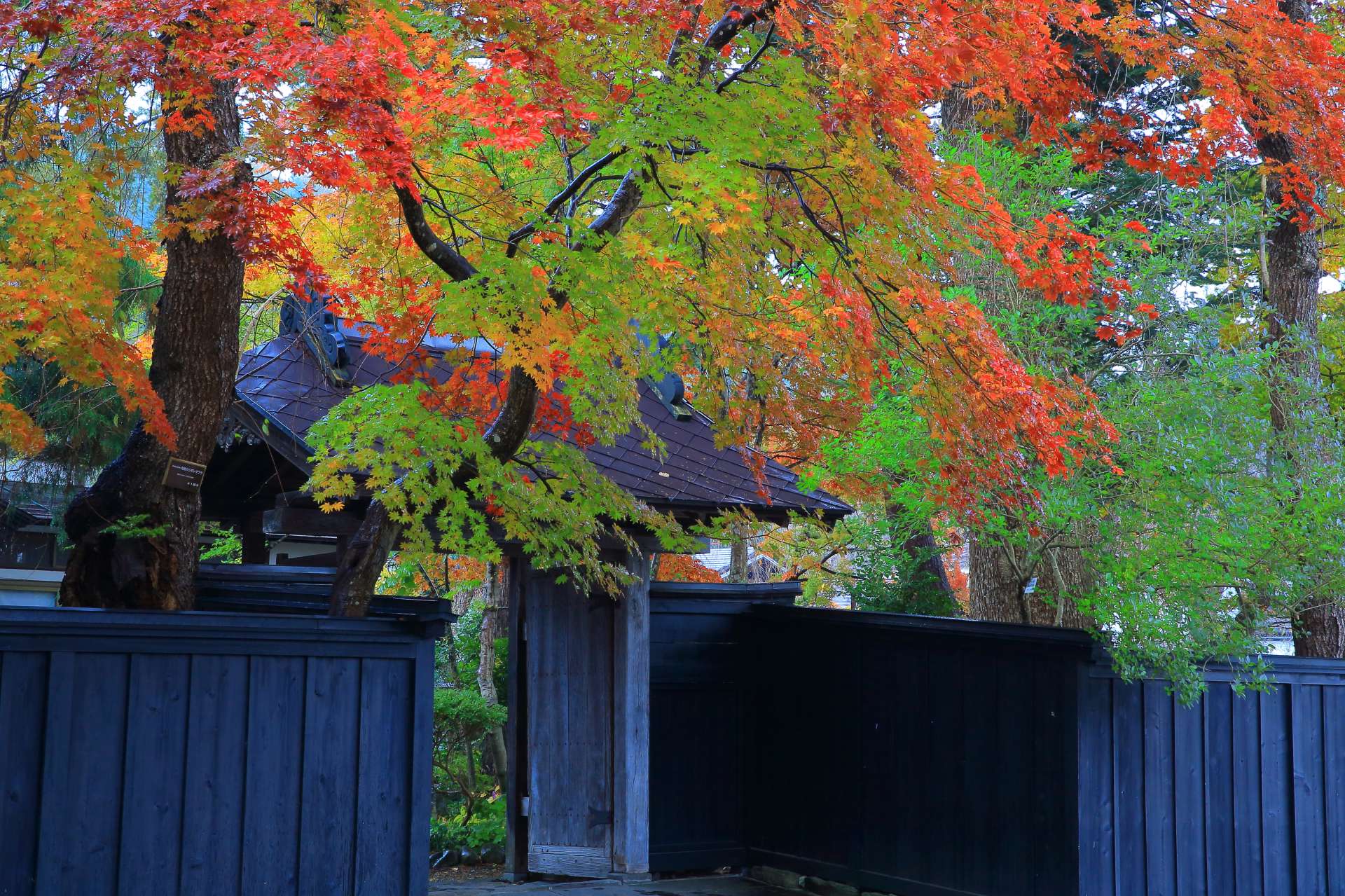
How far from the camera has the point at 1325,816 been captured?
28.5ft

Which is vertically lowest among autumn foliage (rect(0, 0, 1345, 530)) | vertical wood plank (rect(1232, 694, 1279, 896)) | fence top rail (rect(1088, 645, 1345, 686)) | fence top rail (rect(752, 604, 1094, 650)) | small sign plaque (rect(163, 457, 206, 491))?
vertical wood plank (rect(1232, 694, 1279, 896))

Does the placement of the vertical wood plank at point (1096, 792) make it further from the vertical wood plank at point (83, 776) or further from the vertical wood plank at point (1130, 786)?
the vertical wood plank at point (83, 776)

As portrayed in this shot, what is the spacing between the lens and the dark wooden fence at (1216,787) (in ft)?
24.9

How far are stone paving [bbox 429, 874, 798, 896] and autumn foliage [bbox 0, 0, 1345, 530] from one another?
338 centimetres

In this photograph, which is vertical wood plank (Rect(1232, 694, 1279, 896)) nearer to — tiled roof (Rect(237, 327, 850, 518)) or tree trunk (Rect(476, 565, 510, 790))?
tiled roof (Rect(237, 327, 850, 518))

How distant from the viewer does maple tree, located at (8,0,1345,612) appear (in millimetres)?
5648

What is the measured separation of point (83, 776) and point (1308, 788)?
312 inches

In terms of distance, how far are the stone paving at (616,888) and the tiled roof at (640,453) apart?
2.83m

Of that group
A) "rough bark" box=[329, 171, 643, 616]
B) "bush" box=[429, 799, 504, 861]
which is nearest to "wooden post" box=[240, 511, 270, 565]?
"bush" box=[429, 799, 504, 861]

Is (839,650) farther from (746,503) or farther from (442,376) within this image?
(442,376)

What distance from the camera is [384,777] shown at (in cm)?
605

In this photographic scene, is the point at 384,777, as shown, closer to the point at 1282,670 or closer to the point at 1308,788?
the point at 1282,670

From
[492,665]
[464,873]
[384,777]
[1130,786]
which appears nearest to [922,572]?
[1130,786]

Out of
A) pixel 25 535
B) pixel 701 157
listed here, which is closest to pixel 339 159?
pixel 701 157
